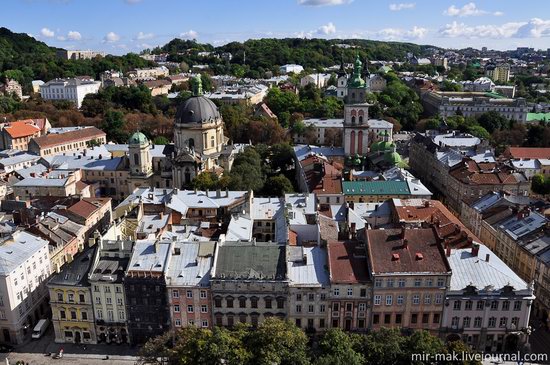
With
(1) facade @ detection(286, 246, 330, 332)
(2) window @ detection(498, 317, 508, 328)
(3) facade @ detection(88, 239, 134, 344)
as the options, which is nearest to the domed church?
(3) facade @ detection(88, 239, 134, 344)

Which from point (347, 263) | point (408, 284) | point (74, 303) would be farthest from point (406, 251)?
point (74, 303)

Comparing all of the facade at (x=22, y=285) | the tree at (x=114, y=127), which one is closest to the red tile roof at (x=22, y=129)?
the tree at (x=114, y=127)

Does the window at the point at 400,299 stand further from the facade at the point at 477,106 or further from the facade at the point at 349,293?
the facade at the point at 477,106

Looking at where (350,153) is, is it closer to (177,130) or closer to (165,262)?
(177,130)

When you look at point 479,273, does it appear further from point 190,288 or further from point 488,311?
point 190,288

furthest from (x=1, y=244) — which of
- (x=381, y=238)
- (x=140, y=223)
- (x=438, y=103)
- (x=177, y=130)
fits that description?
(x=438, y=103)

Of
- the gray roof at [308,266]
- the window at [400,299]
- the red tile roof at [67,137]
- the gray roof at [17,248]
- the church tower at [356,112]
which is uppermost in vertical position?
the church tower at [356,112]
